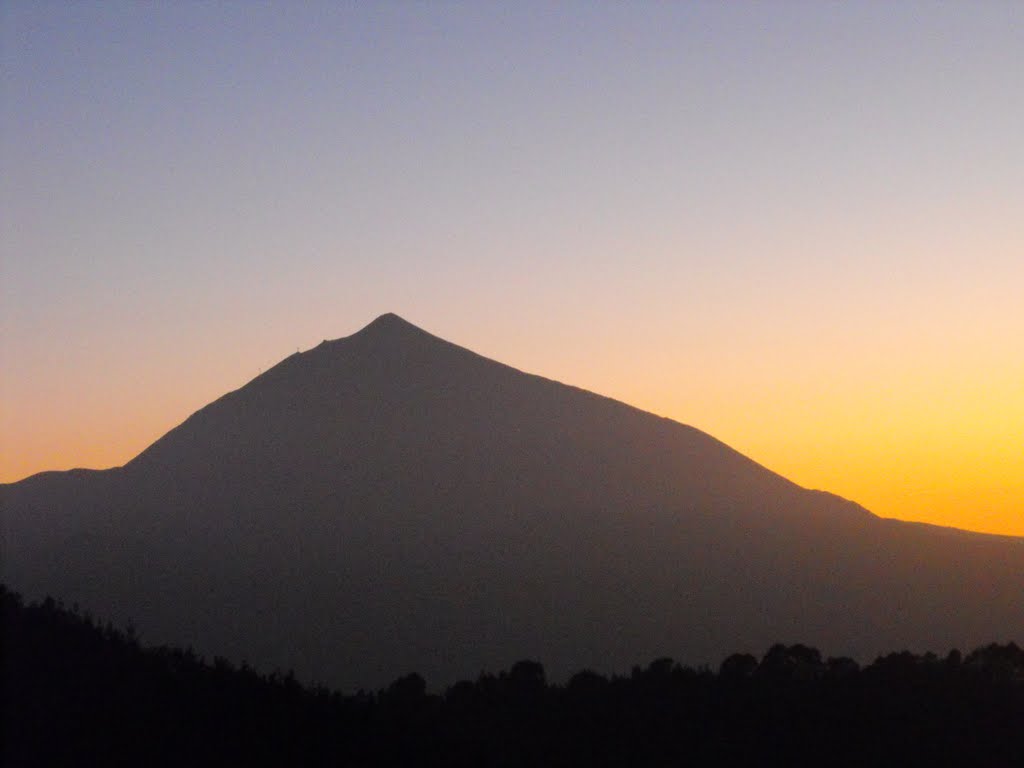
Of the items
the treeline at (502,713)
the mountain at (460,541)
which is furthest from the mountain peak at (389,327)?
the treeline at (502,713)

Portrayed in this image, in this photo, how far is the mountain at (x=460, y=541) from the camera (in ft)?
249

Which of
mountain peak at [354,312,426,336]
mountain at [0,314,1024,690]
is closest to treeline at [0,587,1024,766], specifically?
mountain at [0,314,1024,690]

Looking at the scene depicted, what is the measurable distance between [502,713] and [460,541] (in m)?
68.8

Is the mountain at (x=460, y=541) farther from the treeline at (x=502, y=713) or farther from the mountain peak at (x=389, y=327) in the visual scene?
the treeline at (x=502, y=713)

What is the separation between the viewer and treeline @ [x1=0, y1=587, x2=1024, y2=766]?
45.0ft

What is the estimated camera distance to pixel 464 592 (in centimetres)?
8300

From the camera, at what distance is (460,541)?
91.2 m

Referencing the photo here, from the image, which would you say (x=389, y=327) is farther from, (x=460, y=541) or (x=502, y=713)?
(x=502, y=713)

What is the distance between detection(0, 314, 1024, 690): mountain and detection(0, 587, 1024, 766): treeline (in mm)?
42564

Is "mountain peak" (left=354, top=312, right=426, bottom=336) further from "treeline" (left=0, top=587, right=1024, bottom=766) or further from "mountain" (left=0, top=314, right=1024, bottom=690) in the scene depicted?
"treeline" (left=0, top=587, right=1024, bottom=766)

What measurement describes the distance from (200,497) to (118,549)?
9.31 meters

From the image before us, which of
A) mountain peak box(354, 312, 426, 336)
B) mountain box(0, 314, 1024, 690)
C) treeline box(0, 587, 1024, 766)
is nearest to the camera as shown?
treeline box(0, 587, 1024, 766)

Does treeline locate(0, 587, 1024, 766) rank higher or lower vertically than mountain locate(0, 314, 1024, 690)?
lower

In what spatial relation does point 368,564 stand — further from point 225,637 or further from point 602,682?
point 602,682
